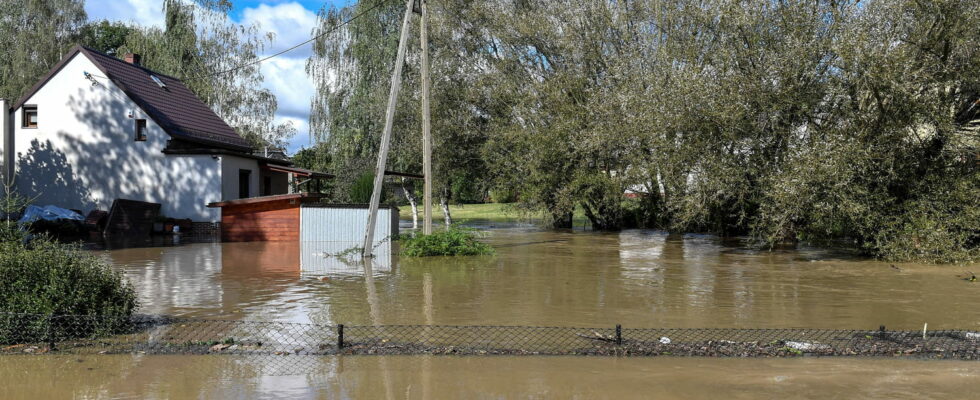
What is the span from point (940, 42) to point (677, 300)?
35.8 feet

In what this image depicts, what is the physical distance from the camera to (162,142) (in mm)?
28047

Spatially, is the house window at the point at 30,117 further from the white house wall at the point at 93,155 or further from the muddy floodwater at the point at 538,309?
the muddy floodwater at the point at 538,309

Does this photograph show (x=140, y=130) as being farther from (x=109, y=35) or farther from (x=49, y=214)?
(x=109, y=35)

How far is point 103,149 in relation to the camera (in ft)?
93.4

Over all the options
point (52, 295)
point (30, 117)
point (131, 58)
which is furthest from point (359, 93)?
point (52, 295)

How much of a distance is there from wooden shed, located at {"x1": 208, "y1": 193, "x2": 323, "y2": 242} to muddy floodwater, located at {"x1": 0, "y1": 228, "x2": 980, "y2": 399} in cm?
187

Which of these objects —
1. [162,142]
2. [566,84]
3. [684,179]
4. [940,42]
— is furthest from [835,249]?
[162,142]

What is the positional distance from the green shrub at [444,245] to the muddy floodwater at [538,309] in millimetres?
549

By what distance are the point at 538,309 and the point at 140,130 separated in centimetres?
2298

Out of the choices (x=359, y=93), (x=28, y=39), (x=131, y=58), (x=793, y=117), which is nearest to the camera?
(x=793, y=117)

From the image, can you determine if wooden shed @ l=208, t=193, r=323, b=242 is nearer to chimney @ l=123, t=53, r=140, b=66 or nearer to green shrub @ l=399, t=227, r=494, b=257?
green shrub @ l=399, t=227, r=494, b=257

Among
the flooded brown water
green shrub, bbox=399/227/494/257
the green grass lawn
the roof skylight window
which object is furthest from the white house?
the flooded brown water

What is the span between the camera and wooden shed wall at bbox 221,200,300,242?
25416 millimetres

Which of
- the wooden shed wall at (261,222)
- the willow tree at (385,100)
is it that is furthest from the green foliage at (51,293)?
the willow tree at (385,100)
